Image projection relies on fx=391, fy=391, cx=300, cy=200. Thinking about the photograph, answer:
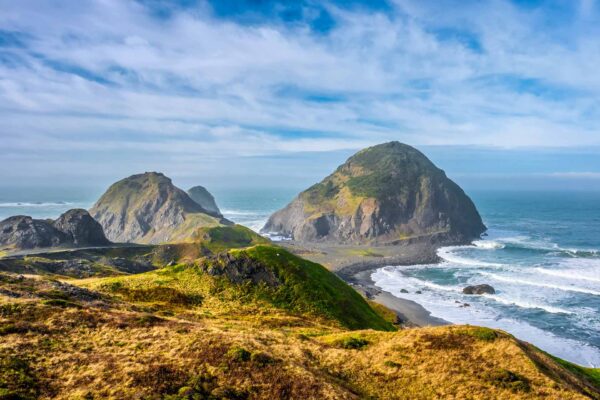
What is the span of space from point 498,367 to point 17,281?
49.0m

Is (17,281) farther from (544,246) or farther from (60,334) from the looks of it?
(544,246)

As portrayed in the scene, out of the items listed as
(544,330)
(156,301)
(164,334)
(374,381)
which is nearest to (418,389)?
(374,381)

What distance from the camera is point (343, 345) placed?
3319cm

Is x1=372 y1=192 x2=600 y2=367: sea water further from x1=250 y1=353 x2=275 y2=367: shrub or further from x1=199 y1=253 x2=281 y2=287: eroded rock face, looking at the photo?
x1=250 y1=353 x2=275 y2=367: shrub

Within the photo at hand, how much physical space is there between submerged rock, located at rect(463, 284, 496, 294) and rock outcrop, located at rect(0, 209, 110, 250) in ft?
469

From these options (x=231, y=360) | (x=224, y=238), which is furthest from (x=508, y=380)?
(x=224, y=238)

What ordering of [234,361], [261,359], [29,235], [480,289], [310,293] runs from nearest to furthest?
[234,361], [261,359], [310,293], [480,289], [29,235]

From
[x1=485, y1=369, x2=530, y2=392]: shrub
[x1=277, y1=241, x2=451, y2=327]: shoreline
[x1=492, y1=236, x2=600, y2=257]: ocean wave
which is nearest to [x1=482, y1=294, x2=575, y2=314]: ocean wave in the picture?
[x1=277, y1=241, x2=451, y2=327]: shoreline

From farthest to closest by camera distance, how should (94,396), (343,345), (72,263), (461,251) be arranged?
(461,251) → (72,263) → (343,345) → (94,396)

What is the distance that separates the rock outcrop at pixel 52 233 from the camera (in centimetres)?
15475

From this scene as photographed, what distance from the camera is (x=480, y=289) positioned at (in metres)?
112

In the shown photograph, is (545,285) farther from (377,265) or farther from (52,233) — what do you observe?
(52,233)

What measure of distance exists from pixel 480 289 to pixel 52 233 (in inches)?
6291

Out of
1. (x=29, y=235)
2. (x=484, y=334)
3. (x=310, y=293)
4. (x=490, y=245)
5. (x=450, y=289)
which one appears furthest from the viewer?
(x=490, y=245)
